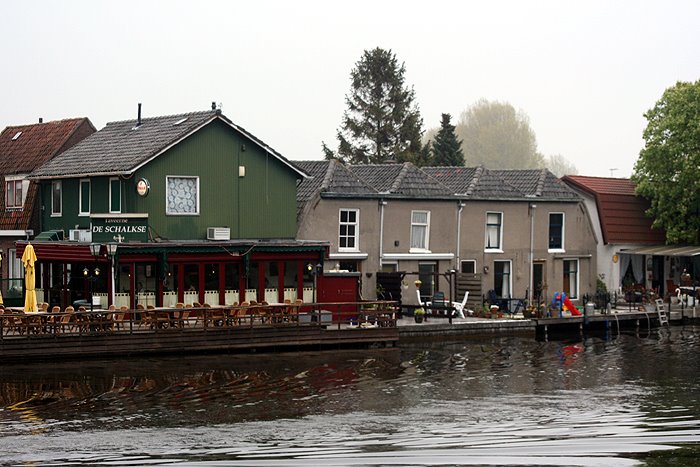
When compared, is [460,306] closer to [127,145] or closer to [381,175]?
[381,175]

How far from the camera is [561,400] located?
31609 mm

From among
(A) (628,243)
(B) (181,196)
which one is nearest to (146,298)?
(B) (181,196)

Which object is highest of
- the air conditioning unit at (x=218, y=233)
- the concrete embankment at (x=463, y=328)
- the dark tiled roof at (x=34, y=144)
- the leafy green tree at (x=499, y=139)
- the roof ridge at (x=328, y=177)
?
the leafy green tree at (x=499, y=139)

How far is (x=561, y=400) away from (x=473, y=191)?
21.3 meters

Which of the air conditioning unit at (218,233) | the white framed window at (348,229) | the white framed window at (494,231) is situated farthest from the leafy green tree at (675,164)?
the air conditioning unit at (218,233)

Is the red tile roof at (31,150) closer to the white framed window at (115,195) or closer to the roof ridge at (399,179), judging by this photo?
the white framed window at (115,195)

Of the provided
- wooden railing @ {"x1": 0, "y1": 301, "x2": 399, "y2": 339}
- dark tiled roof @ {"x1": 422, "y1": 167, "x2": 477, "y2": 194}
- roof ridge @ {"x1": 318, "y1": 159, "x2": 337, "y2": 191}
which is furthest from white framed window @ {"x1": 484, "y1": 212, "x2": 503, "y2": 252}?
wooden railing @ {"x1": 0, "y1": 301, "x2": 399, "y2": 339}

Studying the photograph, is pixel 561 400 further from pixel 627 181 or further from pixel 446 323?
pixel 627 181

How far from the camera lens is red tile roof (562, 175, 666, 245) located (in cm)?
5762

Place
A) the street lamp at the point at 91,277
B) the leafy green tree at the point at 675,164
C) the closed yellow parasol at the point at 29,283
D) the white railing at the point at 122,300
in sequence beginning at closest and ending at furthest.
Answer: the closed yellow parasol at the point at 29,283, the white railing at the point at 122,300, the street lamp at the point at 91,277, the leafy green tree at the point at 675,164

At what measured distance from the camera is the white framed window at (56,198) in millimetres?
44303

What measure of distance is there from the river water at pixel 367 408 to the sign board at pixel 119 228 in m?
5.09

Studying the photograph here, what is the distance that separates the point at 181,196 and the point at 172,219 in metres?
0.97

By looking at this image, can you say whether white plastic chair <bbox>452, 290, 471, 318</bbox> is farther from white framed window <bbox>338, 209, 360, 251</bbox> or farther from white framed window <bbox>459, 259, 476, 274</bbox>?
white framed window <bbox>338, 209, 360, 251</bbox>
